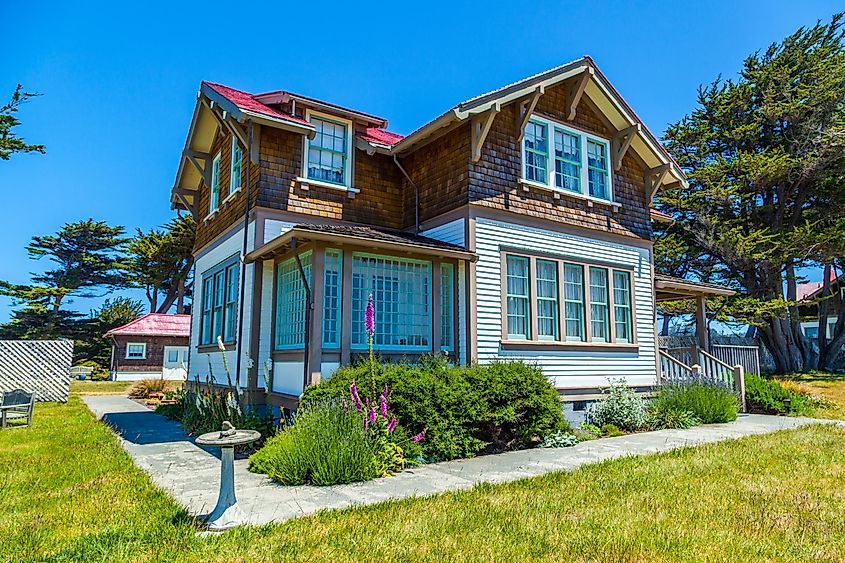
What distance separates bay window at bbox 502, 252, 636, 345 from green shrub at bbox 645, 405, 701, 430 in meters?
1.81

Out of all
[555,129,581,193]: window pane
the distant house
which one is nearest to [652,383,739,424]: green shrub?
[555,129,581,193]: window pane

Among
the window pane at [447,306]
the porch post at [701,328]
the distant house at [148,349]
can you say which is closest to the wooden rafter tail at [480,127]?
the window pane at [447,306]

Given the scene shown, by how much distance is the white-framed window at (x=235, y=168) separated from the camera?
12756 millimetres

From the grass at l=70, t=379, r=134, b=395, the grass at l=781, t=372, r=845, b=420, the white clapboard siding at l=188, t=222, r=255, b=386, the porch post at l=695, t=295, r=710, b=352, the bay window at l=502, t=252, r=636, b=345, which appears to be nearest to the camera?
the white clapboard siding at l=188, t=222, r=255, b=386

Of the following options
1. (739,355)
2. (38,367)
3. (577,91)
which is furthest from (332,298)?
(739,355)

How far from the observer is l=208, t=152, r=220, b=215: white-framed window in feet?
47.6

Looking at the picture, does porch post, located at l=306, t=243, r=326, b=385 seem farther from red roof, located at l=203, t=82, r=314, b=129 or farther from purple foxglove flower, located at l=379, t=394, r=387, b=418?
red roof, located at l=203, t=82, r=314, b=129

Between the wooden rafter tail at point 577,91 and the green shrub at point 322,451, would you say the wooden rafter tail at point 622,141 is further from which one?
the green shrub at point 322,451

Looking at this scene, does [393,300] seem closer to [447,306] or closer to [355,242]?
[447,306]

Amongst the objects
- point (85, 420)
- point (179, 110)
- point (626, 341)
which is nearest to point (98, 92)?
point (179, 110)

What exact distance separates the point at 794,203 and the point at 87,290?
158 feet

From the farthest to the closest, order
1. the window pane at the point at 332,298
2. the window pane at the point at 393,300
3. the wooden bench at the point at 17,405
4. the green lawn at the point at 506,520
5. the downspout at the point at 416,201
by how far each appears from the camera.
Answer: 1. the downspout at the point at 416,201
2. the wooden bench at the point at 17,405
3. the window pane at the point at 393,300
4. the window pane at the point at 332,298
5. the green lawn at the point at 506,520

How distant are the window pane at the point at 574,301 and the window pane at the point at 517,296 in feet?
3.69

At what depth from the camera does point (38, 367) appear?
18047 millimetres
